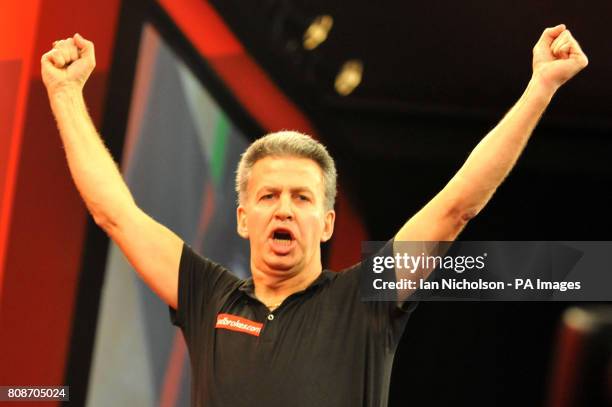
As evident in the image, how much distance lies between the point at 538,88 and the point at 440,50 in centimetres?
220

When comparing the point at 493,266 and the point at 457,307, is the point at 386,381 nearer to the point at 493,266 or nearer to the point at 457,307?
the point at 493,266

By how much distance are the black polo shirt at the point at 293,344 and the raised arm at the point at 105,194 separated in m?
0.03

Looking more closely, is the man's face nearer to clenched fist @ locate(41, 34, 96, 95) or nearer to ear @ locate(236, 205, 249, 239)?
ear @ locate(236, 205, 249, 239)

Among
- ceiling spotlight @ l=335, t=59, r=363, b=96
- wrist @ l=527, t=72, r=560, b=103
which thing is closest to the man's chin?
wrist @ l=527, t=72, r=560, b=103

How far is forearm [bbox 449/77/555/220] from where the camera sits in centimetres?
100

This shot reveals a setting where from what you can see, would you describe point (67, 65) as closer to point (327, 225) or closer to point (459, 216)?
point (327, 225)

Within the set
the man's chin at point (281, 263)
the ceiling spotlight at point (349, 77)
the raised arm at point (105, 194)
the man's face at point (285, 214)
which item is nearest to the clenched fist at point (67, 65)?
the raised arm at point (105, 194)

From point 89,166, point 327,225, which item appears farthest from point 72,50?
point 327,225

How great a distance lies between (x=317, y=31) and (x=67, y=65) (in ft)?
5.85

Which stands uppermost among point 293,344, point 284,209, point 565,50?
point 565,50

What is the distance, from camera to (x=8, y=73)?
1640 mm

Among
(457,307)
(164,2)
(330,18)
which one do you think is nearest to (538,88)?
(164,2)

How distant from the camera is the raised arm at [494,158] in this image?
1.00 m

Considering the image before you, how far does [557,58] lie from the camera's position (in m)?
1.05
